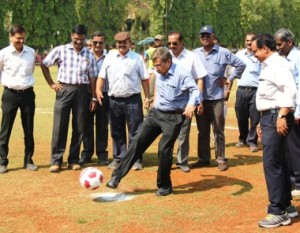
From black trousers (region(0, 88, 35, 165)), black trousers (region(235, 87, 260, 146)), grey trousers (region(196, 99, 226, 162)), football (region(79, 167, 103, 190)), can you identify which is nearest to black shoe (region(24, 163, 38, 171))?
black trousers (region(0, 88, 35, 165))

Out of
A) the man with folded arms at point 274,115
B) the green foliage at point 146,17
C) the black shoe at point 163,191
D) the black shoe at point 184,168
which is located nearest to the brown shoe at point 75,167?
the black shoe at point 184,168

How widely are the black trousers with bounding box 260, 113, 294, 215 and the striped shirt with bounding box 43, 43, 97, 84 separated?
3701 mm

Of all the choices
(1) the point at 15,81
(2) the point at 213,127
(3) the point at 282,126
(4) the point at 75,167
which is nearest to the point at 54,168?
(4) the point at 75,167

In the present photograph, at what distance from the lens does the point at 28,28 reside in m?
54.1

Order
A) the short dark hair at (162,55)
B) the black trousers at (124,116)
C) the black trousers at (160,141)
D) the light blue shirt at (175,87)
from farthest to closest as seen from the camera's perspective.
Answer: the black trousers at (124,116) < the light blue shirt at (175,87) < the black trousers at (160,141) < the short dark hair at (162,55)

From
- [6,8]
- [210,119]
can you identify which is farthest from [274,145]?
[6,8]

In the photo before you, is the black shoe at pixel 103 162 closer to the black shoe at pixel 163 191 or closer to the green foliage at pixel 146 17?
the black shoe at pixel 163 191

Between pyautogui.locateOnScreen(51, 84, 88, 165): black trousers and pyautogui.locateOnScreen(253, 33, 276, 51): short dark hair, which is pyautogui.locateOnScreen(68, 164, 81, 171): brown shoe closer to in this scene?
pyautogui.locateOnScreen(51, 84, 88, 165): black trousers

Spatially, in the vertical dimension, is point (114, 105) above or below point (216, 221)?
above

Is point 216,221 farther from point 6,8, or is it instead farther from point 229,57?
point 6,8

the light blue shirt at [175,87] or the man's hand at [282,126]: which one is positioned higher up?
the light blue shirt at [175,87]

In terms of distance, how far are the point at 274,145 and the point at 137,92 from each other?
11.3 feet

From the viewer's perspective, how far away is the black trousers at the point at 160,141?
7.19 meters

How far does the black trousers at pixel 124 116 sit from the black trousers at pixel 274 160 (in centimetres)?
314
